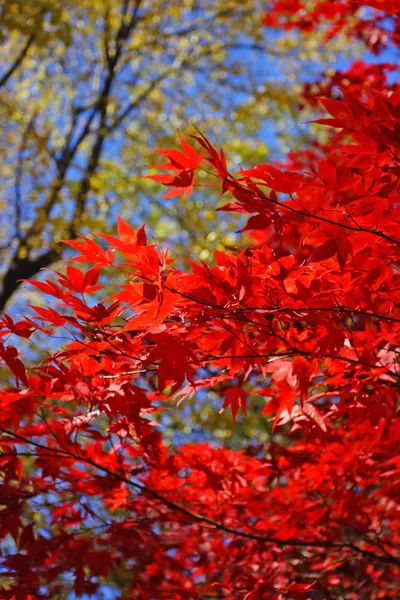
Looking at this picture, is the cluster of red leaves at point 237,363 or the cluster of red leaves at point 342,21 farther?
the cluster of red leaves at point 342,21

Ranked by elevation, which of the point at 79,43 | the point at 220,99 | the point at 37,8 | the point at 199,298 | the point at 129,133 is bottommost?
the point at 199,298

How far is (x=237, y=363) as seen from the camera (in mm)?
1497

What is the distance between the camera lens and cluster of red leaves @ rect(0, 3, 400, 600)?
1.20 meters

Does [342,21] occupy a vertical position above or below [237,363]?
above

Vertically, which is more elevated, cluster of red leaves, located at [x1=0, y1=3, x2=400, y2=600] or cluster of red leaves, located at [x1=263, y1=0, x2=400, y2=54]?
cluster of red leaves, located at [x1=263, y1=0, x2=400, y2=54]

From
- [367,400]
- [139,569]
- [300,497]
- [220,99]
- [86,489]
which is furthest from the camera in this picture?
[220,99]

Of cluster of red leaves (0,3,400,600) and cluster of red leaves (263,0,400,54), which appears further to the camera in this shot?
cluster of red leaves (263,0,400,54)

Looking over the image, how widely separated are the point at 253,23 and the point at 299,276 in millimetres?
7095

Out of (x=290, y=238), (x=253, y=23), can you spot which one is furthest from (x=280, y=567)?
(x=253, y=23)

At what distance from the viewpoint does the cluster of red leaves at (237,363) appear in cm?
120

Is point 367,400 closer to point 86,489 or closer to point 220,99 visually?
point 86,489

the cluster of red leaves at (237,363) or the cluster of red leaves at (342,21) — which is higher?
the cluster of red leaves at (342,21)

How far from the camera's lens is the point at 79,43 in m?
7.15

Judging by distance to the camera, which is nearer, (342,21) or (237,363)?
(237,363)
